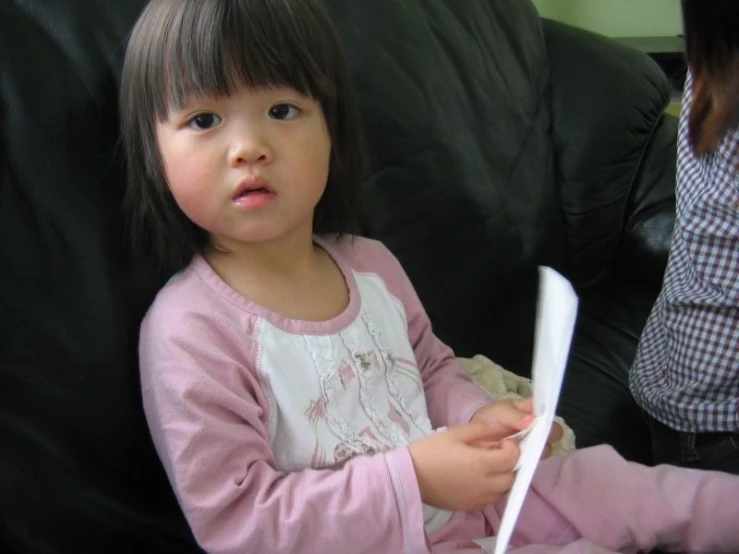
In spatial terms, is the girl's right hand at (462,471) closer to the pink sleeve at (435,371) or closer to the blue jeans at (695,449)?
the pink sleeve at (435,371)

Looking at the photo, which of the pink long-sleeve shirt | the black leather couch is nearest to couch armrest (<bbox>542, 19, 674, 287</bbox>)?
the black leather couch

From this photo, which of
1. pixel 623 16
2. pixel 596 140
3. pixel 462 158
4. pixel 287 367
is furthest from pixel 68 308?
pixel 623 16

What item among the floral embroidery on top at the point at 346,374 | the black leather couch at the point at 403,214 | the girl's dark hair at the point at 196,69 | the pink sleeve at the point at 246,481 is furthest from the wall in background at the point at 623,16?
the pink sleeve at the point at 246,481

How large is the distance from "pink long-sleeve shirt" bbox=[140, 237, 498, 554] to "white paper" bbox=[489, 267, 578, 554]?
14 centimetres

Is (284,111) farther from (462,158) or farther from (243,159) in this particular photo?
(462,158)

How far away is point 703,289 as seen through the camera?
105 cm

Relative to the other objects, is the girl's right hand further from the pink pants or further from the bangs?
the bangs

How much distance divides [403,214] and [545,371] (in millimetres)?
561

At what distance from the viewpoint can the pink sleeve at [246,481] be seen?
29.3 inches

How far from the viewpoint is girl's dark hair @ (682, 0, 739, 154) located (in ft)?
2.85

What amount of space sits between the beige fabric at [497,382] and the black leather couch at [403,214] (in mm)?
97

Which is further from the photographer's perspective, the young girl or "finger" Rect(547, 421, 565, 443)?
"finger" Rect(547, 421, 565, 443)

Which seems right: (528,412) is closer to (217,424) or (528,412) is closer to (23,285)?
(217,424)

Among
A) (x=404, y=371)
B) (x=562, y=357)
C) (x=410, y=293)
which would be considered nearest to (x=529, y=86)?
(x=410, y=293)
